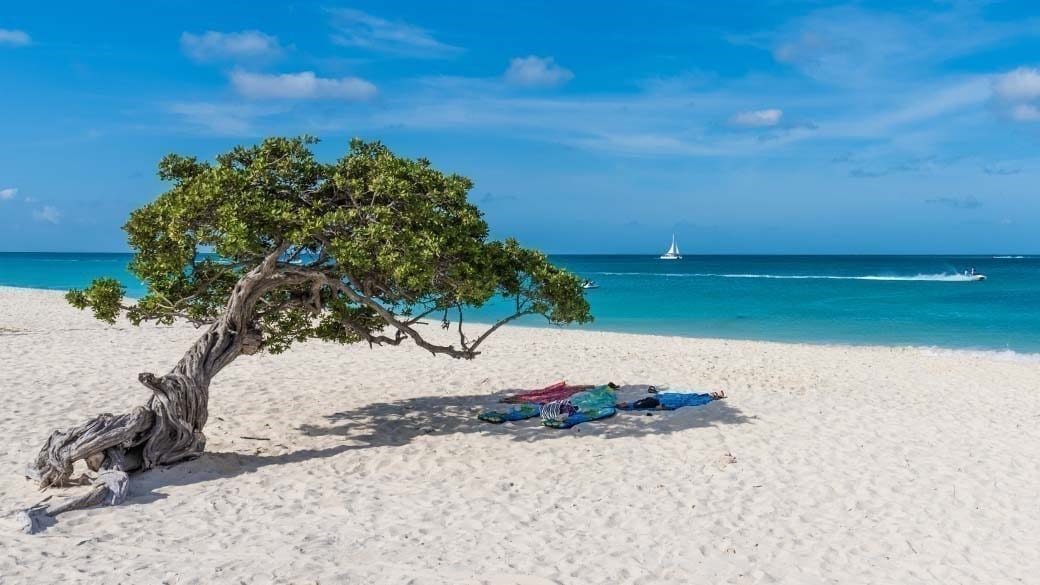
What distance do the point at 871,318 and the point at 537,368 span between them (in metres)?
27.7

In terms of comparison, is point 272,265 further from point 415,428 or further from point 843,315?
Result: point 843,315

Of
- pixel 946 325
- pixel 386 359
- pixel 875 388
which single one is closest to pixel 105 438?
pixel 386 359

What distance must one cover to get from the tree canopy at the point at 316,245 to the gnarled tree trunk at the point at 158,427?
0.71 ft

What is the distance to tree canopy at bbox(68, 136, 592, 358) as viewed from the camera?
8398mm

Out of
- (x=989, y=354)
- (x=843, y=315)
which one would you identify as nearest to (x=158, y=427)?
(x=989, y=354)

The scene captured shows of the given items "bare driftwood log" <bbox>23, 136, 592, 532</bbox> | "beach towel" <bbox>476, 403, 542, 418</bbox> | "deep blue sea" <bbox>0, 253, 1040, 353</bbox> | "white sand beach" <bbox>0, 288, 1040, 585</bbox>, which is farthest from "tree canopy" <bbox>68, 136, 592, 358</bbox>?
"deep blue sea" <bbox>0, 253, 1040, 353</bbox>

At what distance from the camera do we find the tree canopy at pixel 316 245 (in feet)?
27.6

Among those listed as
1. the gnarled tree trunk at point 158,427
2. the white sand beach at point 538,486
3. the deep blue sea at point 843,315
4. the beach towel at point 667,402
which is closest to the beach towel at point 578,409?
the white sand beach at point 538,486

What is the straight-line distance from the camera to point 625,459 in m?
9.50

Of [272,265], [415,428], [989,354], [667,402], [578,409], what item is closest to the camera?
[272,265]

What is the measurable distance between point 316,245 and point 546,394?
557 centimetres

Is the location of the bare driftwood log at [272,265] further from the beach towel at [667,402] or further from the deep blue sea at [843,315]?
the deep blue sea at [843,315]

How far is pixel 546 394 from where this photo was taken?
1316 cm

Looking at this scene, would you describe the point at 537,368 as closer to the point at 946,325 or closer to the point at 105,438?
the point at 105,438
